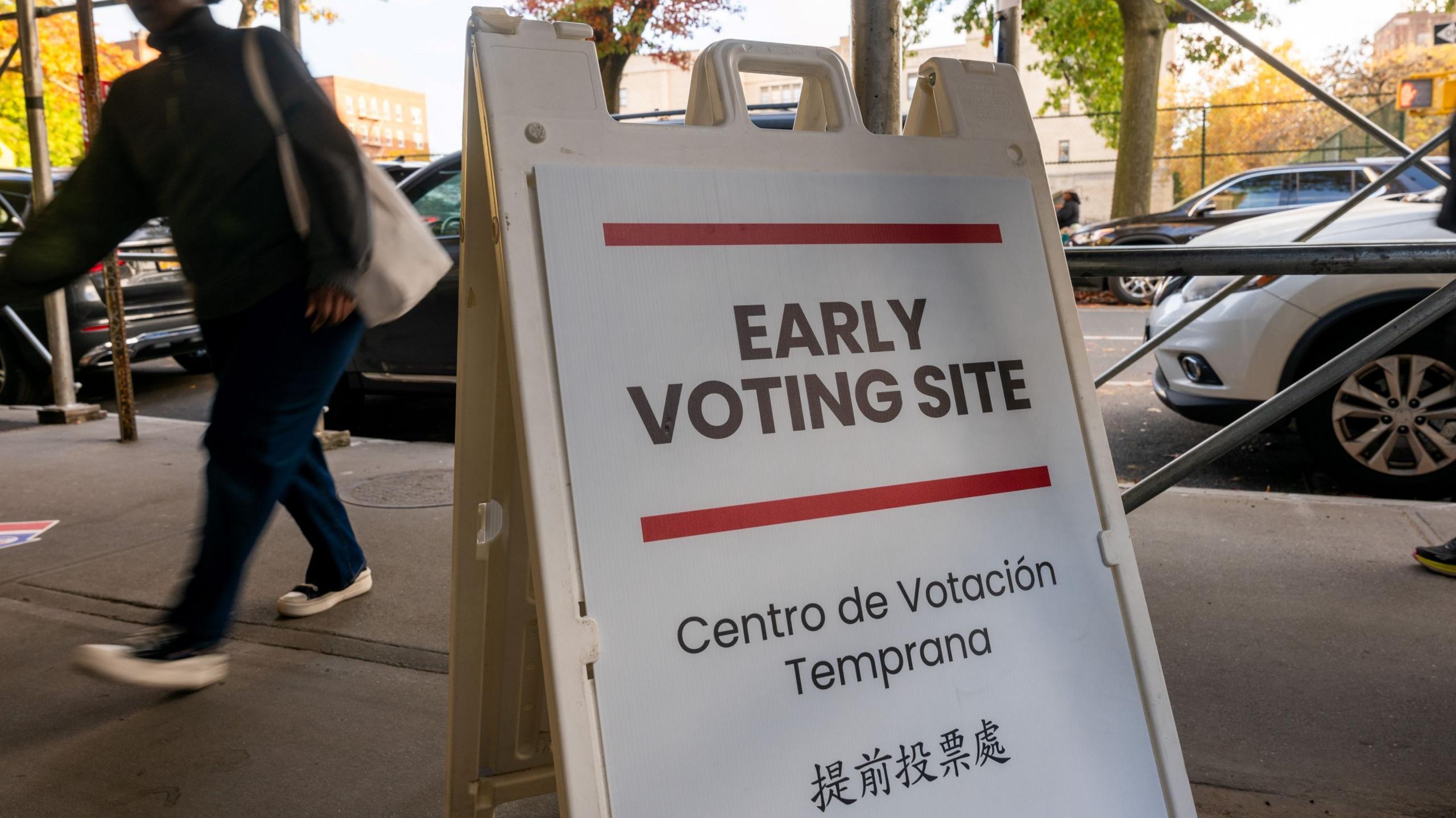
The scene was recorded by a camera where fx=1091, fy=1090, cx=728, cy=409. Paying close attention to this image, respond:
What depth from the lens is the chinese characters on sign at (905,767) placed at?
5.32 ft

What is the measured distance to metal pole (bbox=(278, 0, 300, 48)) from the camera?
5367 millimetres

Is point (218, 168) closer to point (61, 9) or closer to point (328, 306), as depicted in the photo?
point (328, 306)

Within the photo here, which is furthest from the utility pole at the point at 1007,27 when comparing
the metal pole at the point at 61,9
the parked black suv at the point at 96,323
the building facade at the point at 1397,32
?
the building facade at the point at 1397,32

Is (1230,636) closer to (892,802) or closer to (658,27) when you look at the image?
(892,802)

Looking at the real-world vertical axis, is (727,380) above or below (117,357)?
below

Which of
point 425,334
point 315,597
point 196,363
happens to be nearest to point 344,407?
point 425,334

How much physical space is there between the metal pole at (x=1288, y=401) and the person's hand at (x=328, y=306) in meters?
1.89

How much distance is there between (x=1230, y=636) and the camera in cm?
321

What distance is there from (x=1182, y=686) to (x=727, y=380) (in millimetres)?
1850

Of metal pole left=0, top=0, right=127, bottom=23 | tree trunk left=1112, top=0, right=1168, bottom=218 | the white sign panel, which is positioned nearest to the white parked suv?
the white sign panel

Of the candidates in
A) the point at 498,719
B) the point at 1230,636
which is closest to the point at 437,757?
the point at 498,719

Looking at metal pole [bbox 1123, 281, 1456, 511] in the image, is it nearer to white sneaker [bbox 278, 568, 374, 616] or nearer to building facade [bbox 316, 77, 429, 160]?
white sneaker [bbox 278, 568, 374, 616]

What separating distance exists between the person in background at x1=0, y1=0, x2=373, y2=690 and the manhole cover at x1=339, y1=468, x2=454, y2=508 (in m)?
2.07

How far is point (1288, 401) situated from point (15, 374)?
8752mm
